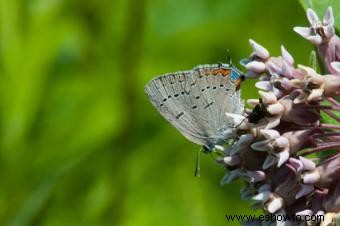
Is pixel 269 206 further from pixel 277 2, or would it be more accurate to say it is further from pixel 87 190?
pixel 277 2

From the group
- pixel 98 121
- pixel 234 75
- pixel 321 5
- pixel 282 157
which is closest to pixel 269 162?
pixel 282 157

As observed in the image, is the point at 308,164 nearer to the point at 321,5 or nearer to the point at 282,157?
the point at 282,157

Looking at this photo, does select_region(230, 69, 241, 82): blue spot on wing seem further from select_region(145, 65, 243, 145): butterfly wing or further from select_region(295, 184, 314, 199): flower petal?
select_region(295, 184, 314, 199): flower petal

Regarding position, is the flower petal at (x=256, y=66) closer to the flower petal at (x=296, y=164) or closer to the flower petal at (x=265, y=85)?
the flower petal at (x=265, y=85)

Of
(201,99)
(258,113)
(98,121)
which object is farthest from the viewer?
(98,121)

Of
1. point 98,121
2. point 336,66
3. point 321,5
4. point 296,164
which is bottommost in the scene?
point 98,121

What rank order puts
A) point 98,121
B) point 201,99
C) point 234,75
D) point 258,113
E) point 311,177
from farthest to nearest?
point 98,121 → point 201,99 → point 234,75 → point 258,113 → point 311,177

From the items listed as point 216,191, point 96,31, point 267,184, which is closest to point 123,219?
point 216,191
